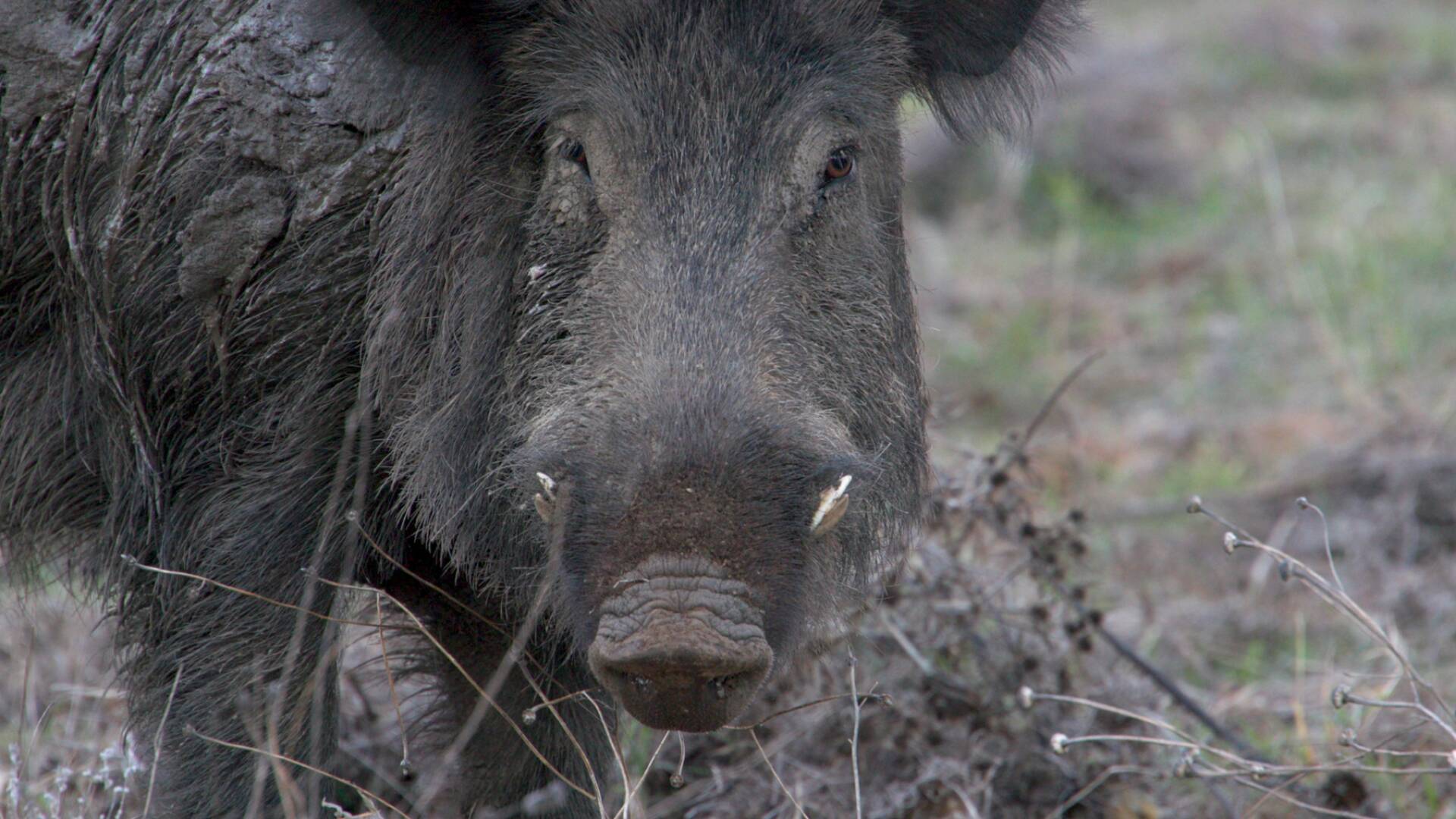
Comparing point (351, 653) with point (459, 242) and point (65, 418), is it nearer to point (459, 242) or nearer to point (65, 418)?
point (65, 418)

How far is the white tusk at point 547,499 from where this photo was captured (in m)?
2.45

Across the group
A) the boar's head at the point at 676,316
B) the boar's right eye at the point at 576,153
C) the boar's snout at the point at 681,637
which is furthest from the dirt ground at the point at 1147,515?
the boar's right eye at the point at 576,153

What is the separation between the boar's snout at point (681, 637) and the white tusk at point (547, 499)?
0.20 metres

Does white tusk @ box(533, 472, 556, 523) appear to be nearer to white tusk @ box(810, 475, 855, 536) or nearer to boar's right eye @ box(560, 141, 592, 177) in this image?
white tusk @ box(810, 475, 855, 536)

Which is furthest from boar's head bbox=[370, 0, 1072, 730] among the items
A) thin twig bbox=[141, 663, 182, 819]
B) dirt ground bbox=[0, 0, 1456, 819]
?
thin twig bbox=[141, 663, 182, 819]

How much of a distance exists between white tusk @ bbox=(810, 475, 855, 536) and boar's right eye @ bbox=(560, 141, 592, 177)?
29.8 inches

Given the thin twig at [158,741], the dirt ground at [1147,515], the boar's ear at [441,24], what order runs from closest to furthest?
the boar's ear at [441,24], the thin twig at [158,741], the dirt ground at [1147,515]

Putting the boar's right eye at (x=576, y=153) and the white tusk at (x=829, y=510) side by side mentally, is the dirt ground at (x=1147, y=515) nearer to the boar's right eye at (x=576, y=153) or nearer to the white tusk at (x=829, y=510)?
the white tusk at (x=829, y=510)

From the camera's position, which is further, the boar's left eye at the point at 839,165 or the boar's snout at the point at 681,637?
the boar's left eye at the point at 839,165

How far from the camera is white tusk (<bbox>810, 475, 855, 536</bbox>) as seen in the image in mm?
2443

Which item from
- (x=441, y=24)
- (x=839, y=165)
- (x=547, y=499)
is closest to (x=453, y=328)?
(x=441, y=24)

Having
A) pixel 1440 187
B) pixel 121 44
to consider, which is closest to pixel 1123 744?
pixel 121 44

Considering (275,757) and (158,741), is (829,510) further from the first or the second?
(158,741)

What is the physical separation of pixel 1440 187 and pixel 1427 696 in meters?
5.28
